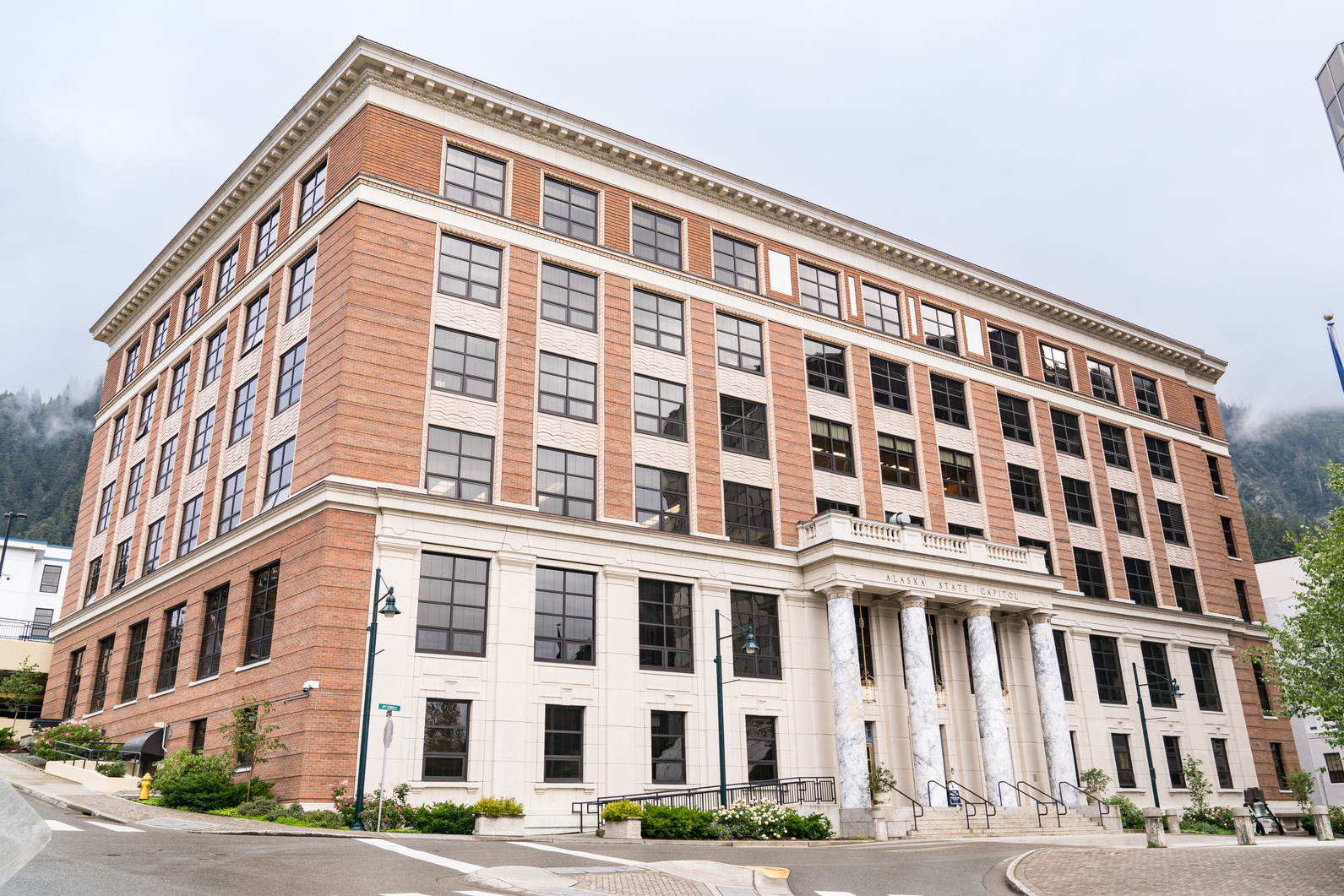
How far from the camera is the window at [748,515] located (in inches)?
1549

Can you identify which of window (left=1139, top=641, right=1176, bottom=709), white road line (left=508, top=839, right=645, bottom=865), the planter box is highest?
window (left=1139, top=641, right=1176, bottom=709)

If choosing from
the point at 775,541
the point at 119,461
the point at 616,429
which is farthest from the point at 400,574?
the point at 119,461

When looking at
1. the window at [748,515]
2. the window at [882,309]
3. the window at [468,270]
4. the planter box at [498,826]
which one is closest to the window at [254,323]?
the window at [468,270]

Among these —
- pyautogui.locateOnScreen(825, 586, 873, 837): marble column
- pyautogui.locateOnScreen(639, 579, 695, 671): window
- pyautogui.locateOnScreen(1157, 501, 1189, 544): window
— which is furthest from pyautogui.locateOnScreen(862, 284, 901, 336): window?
pyautogui.locateOnScreen(1157, 501, 1189, 544): window

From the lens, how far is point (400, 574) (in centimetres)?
3173

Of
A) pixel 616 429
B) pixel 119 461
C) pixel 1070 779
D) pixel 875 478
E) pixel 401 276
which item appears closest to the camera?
pixel 401 276

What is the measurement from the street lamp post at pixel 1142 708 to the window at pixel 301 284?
36691mm

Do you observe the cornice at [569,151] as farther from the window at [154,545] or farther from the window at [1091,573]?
the window at [1091,573]

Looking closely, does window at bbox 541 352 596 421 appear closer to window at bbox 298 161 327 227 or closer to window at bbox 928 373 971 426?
window at bbox 298 161 327 227

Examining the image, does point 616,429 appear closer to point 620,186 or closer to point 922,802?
point 620,186

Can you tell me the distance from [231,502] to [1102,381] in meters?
43.0

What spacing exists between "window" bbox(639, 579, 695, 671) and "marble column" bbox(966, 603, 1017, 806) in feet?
38.4

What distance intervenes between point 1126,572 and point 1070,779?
45.7 feet

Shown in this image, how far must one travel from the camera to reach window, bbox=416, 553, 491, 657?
104 feet
